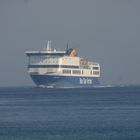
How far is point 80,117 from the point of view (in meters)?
70.4

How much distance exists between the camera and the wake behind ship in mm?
157500

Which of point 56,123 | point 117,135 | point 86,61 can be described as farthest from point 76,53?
point 117,135

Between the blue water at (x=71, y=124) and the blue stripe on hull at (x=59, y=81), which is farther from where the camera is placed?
the blue stripe on hull at (x=59, y=81)

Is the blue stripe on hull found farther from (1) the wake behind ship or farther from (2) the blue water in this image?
(2) the blue water

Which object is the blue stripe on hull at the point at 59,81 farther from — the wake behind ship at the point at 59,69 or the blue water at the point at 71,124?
the blue water at the point at 71,124

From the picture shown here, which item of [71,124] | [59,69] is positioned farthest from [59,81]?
[71,124]

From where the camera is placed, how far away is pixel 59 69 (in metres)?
157

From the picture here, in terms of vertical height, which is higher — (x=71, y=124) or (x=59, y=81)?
(x=59, y=81)

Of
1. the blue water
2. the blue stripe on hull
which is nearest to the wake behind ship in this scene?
the blue stripe on hull

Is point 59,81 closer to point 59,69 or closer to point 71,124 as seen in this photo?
point 59,69

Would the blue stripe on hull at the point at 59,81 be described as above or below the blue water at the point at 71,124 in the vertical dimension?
above

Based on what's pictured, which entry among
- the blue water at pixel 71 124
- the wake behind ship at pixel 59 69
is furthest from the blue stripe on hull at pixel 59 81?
the blue water at pixel 71 124

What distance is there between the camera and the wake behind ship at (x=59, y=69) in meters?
158

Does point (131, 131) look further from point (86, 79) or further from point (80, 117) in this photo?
point (86, 79)
